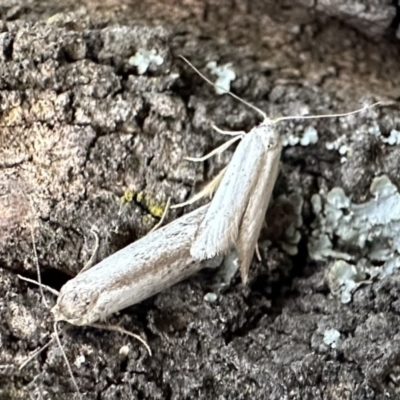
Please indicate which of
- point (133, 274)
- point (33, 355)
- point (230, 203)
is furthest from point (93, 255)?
point (230, 203)

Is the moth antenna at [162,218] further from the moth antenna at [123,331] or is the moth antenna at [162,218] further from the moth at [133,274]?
the moth antenna at [123,331]

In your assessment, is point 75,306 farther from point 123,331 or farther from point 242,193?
point 242,193

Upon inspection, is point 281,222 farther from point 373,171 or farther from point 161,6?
point 161,6

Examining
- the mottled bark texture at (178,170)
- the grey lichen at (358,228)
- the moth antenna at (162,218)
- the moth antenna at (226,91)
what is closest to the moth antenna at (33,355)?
the mottled bark texture at (178,170)

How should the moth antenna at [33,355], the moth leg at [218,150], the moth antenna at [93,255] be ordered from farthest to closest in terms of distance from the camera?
1. the moth leg at [218,150]
2. the moth antenna at [93,255]
3. the moth antenna at [33,355]

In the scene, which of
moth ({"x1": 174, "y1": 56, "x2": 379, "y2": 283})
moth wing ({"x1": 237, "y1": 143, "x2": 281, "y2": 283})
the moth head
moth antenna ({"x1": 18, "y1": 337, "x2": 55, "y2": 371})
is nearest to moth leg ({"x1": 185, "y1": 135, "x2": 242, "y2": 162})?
moth ({"x1": 174, "y1": 56, "x2": 379, "y2": 283})

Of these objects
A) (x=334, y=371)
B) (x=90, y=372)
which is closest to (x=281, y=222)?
(x=334, y=371)
